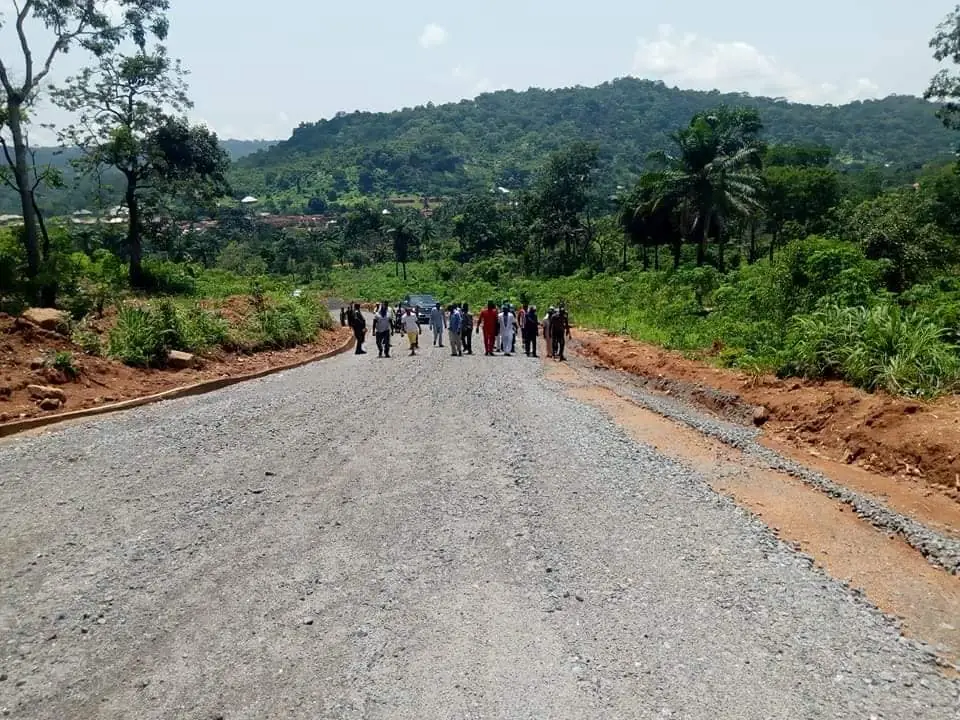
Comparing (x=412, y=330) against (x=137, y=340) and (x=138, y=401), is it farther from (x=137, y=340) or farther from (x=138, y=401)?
(x=138, y=401)

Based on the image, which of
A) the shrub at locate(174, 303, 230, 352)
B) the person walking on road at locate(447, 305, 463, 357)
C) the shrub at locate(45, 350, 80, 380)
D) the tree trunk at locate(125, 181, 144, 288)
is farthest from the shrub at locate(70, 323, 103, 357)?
the tree trunk at locate(125, 181, 144, 288)

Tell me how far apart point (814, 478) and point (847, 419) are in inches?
75.5

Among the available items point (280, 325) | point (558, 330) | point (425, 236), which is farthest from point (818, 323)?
point (425, 236)

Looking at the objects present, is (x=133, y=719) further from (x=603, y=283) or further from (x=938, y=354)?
(x=603, y=283)

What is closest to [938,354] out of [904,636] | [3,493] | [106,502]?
[904,636]

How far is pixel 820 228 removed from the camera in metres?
44.9

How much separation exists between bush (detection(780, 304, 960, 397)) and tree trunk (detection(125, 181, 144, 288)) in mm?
25008

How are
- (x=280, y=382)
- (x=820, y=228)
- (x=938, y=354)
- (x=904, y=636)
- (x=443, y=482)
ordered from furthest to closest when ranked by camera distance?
1. (x=820, y=228)
2. (x=280, y=382)
3. (x=938, y=354)
4. (x=443, y=482)
5. (x=904, y=636)

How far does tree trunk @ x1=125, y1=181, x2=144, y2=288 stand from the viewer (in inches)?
1164

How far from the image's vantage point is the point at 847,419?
1000 centimetres

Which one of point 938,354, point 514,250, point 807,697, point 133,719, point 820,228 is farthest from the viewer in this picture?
point 514,250

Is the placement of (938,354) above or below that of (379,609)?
above

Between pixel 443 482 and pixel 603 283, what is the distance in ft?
99.8

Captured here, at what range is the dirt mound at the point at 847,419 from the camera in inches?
328
